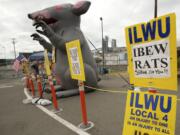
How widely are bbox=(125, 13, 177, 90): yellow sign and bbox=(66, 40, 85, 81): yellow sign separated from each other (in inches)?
62.1

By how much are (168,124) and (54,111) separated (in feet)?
12.3

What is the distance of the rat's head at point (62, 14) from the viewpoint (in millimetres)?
7143

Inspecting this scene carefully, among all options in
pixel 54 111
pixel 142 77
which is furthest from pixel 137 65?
pixel 54 111

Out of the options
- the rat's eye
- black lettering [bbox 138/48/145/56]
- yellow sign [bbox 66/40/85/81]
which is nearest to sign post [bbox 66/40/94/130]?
yellow sign [bbox 66/40/85/81]

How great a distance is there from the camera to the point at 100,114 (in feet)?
14.9

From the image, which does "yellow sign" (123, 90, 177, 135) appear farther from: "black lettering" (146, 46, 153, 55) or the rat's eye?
the rat's eye

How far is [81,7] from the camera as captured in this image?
718 cm

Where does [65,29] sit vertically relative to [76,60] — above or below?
above

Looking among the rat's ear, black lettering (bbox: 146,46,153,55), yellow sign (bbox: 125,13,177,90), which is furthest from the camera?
the rat's ear

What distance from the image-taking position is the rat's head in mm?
7143

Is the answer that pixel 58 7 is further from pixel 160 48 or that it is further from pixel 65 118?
pixel 160 48

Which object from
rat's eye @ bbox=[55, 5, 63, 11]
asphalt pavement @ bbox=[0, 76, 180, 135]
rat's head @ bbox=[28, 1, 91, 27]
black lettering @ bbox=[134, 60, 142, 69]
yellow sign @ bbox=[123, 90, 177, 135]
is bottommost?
asphalt pavement @ bbox=[0, 76, 180, 135]

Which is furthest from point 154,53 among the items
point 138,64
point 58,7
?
point 58,7

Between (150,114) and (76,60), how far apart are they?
6.79ft
